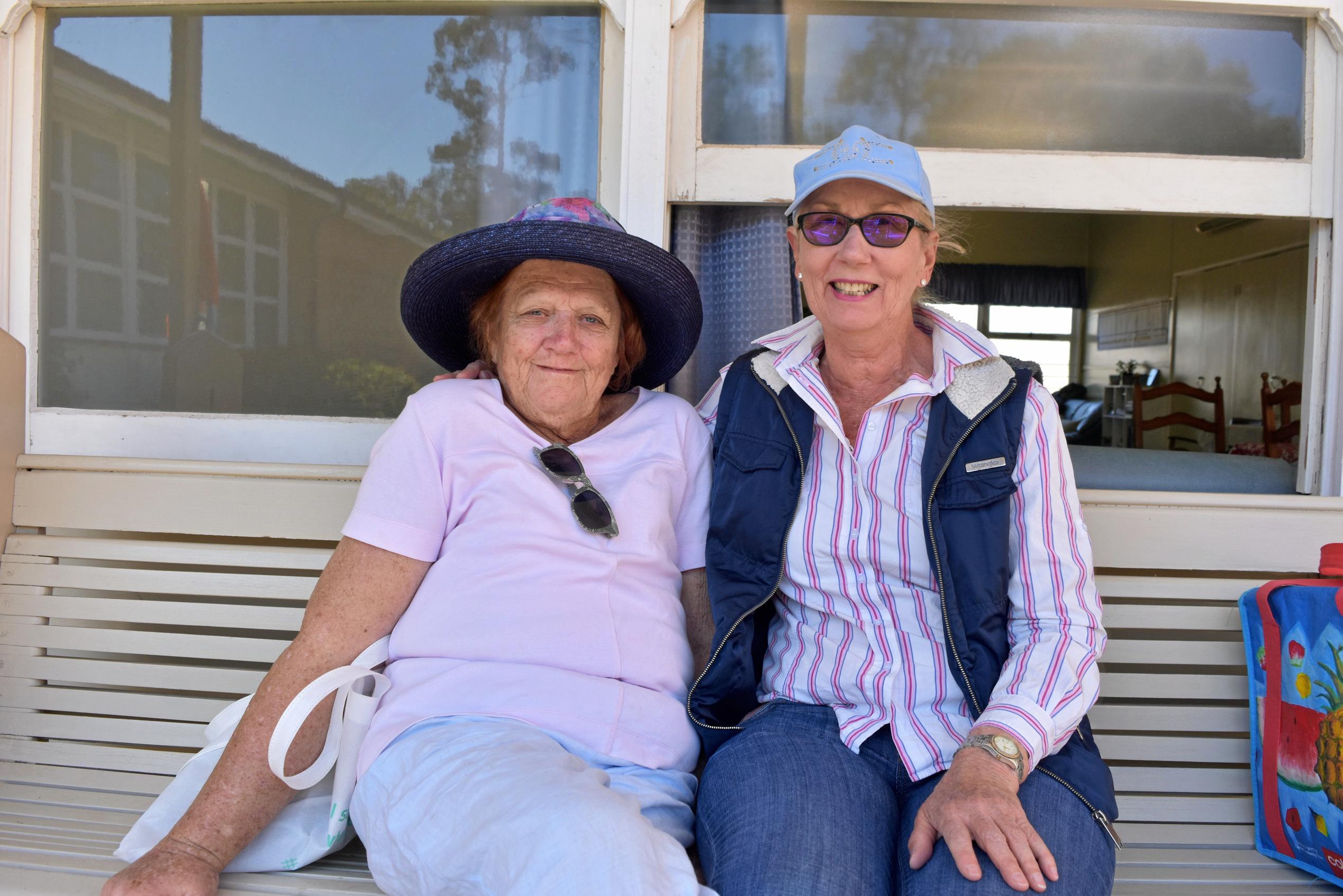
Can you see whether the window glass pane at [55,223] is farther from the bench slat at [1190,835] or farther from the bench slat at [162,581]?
the bench slat at [1190,835]

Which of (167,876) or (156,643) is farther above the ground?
(156,643)

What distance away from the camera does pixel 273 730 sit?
157 centimetres

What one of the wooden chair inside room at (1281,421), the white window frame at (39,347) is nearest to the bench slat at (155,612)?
the white window frame at (39,347)

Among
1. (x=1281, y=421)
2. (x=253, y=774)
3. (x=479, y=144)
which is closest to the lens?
(x=253, y=774)

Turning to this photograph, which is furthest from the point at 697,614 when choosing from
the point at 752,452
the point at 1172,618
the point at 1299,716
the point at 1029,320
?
the point at 1029,320

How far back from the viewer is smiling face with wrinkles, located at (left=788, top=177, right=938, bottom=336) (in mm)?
1722

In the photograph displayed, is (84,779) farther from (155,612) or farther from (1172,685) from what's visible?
(1172,685)

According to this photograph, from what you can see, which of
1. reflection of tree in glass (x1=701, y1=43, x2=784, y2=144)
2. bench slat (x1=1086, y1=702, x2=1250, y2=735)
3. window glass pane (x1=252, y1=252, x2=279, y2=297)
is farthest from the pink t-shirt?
window glass pane (x1=252, y1=252, x2=279, y2=297)

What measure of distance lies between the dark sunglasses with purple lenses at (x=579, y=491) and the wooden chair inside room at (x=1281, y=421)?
3954 mm

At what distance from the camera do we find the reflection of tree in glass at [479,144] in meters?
2.59

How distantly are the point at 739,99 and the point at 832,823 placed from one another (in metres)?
1.77

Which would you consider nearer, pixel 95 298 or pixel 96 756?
pixel 96 756

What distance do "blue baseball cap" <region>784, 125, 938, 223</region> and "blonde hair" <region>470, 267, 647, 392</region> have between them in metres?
0.44

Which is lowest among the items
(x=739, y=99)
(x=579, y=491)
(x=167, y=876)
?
(x=167, y=876)
